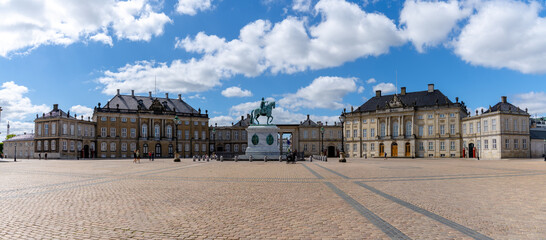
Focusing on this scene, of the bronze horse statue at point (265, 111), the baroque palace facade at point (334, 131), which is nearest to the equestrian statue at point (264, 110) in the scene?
the bronze horse statue at point (265, 111)

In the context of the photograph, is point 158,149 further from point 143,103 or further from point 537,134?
point 537,134

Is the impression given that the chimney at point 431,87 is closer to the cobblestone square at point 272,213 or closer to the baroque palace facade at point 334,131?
the baroque palace facade at point 334,131

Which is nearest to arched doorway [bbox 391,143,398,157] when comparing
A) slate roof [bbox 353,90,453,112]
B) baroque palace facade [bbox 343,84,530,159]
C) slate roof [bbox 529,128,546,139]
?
baroque palace facade [bbox 343,84,530,159]

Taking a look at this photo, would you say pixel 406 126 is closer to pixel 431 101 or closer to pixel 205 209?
pixel 431 101

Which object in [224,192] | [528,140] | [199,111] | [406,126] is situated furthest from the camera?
[199,111]

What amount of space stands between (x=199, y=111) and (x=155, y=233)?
74.6 m

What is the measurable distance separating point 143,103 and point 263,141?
45.8 meters

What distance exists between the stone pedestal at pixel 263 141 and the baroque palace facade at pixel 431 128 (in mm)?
33159

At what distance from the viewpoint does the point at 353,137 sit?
7288 cm

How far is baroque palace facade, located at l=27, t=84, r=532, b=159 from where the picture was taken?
5412 centimetres

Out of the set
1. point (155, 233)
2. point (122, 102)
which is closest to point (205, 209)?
point (155, 233)

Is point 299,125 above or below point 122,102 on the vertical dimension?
below

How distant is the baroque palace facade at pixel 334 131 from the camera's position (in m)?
54.1

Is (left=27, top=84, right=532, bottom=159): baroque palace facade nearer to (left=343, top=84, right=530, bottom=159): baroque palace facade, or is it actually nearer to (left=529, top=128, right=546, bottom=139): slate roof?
(left=343, top=84, right=530, bottom=159): baroque palace facade
